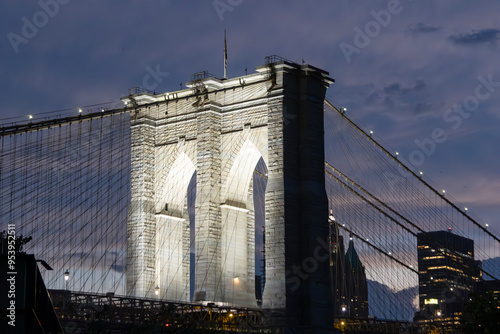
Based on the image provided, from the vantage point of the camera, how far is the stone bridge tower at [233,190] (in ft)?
176

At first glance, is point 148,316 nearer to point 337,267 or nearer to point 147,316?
point 147,316

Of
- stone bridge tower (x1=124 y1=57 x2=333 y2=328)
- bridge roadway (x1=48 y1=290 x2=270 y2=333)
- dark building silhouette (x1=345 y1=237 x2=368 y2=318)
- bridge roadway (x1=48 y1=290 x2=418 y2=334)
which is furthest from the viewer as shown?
dark building silhouette (x1=345 y1=237 x2=368 y2=318)

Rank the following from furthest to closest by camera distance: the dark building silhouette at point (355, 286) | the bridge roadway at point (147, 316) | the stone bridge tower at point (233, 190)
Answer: the dark building silhouette at point (355, 286)
the stone bridge tower at point (233, 190)
the bridge roadway at point (147, 316)

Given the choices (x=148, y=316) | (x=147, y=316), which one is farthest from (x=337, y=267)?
(x=147, y=316)

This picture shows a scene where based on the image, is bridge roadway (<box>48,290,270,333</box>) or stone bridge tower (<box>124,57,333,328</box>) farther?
stone bridge tower (<box>124,57,333,328</box>)

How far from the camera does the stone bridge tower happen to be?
53781 millimetres

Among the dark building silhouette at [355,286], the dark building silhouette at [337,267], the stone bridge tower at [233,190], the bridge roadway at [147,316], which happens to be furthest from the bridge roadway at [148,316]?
the dark building silhouette at [355,286]

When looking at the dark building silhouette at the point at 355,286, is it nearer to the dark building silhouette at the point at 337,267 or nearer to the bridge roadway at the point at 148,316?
the dark building silhouette at the point at 337,267

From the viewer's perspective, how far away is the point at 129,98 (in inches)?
2473

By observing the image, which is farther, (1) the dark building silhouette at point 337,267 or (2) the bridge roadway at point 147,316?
(1) the dark building silhouette at point 337,267

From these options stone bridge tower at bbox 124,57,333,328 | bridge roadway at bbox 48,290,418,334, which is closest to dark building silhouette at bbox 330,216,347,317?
stone bridge tower at bbox 124,57,333,328

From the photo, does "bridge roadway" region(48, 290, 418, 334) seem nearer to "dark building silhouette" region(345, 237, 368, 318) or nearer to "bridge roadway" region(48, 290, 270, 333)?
"bridge roadway" region(48, 290, 270, 333)

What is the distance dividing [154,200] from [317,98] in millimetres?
13749

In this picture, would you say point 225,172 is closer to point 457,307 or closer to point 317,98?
point 317,98
